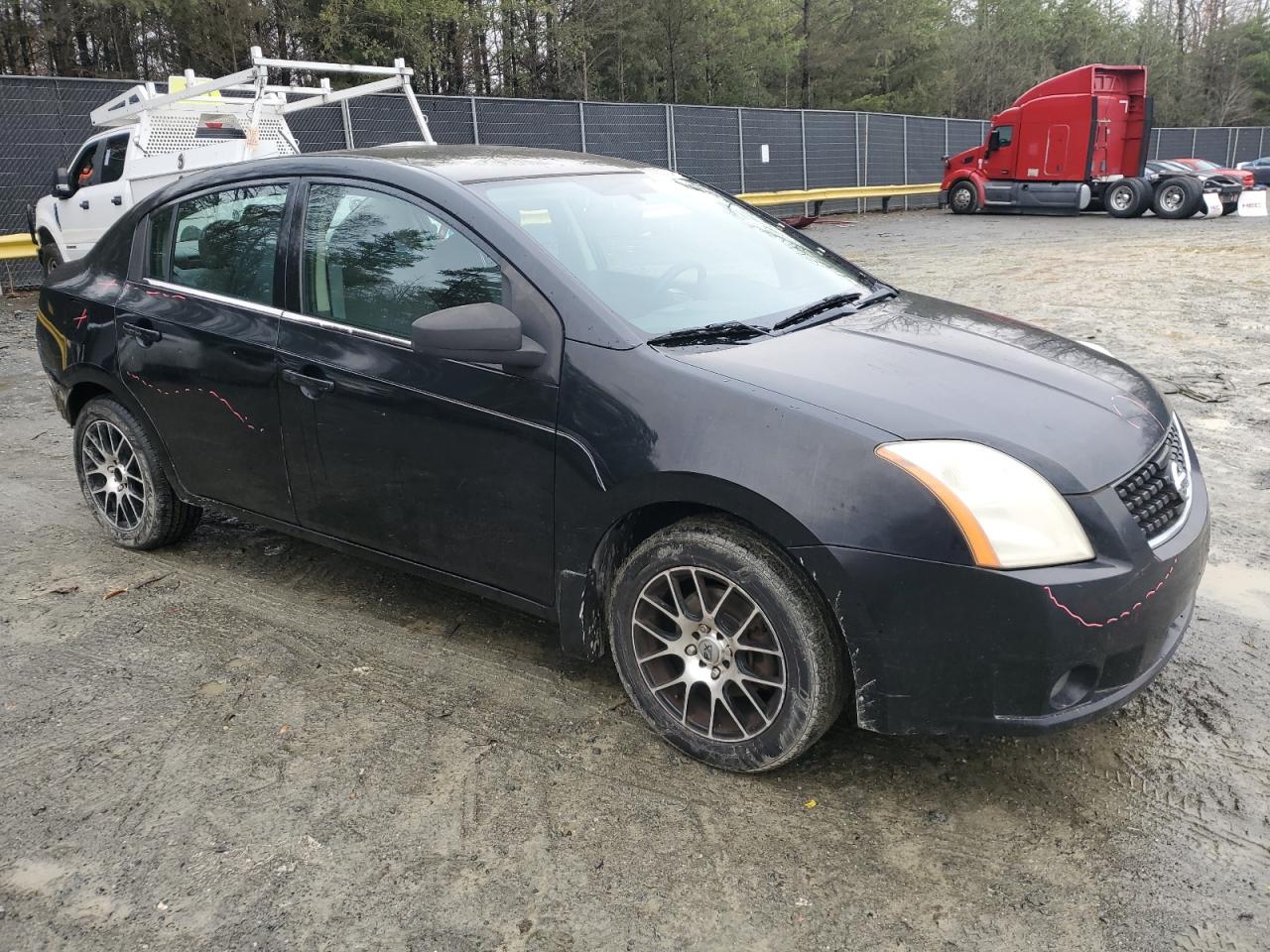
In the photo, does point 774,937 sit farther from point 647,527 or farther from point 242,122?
point 242,122

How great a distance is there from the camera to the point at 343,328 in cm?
337

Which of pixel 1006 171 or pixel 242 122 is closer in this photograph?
pixel 242 122

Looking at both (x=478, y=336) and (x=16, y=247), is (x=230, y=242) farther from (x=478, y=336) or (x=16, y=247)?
(x=16, y=247)

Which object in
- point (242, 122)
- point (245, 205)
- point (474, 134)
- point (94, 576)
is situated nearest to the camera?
point (245, 205)

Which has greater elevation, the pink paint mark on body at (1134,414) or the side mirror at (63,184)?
the side mirror at (63,184)

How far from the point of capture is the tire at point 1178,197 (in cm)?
2228

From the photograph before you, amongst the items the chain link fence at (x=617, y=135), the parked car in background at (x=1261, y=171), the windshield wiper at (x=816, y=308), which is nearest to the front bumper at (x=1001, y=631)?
the windshield wiper at (x=816, y=308)

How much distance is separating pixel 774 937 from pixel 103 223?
12.1 meters

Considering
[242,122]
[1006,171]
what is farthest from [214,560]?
[1006,171]

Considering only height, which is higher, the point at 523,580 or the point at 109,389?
the point at 109,389

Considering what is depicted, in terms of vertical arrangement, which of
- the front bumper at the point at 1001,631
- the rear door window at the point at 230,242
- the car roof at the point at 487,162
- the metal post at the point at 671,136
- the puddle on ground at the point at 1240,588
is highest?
the metal post at the point at 671,136

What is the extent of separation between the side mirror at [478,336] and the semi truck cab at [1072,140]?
23.2 metres

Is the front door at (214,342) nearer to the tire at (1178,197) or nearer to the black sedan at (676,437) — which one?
Result: the black sedan at (676,437)

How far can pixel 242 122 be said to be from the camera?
37.5 ft
